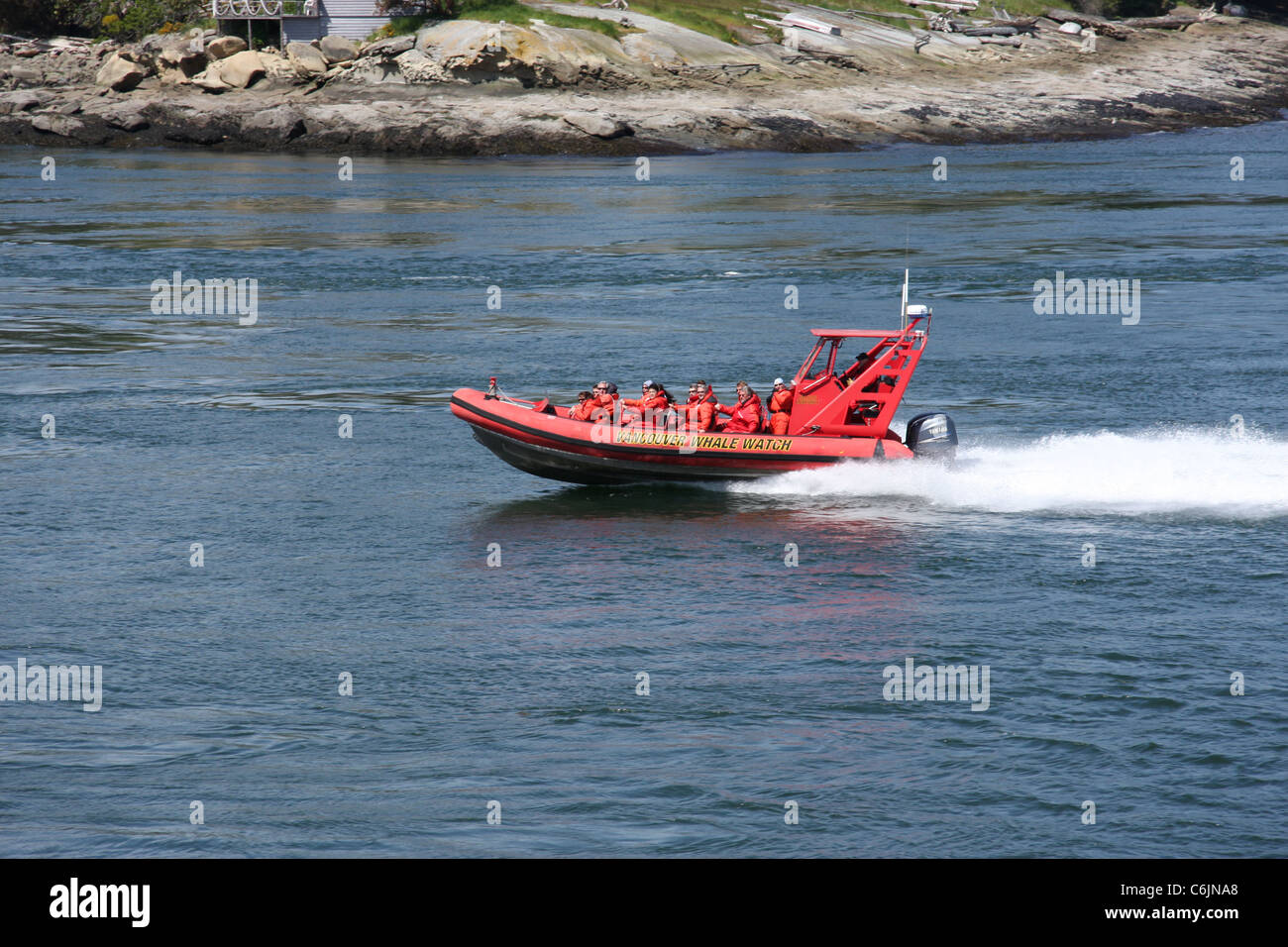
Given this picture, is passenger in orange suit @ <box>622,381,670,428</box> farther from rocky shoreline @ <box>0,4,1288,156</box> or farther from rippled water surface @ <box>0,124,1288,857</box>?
rocky shoreline @ <box>0,4,1288,156</box>

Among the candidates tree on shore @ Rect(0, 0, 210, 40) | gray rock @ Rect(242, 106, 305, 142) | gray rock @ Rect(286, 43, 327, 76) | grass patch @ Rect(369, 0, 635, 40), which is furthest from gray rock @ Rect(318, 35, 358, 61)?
tree on shore @ Rect(0, 0, 210, 40)

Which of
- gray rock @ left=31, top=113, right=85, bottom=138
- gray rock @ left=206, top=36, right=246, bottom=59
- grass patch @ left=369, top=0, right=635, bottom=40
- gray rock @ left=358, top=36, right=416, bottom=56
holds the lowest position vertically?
gray rock @ left=31, top=113, right=85, bottom=138

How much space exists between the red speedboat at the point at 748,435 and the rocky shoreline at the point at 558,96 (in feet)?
167

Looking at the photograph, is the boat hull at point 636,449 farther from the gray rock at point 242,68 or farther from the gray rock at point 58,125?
the gray rock at point 58,125

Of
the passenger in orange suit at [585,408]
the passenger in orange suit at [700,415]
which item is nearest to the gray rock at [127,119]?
the passenger in orange suit at [585,408]

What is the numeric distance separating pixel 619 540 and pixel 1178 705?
7.88 m

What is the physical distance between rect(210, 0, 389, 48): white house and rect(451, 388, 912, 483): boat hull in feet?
199

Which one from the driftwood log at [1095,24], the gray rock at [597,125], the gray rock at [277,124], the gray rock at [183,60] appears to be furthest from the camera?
the driftwood log at [1095,24]

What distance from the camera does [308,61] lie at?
243 ft

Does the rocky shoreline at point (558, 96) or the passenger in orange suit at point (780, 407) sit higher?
the rocky shoreline at point (558, 96)

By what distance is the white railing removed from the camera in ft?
249

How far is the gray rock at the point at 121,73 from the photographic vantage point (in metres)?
76.9

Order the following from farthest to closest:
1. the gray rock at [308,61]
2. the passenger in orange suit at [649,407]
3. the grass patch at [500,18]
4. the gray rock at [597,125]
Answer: the grass patch at [500,18], the gray rock at [308,61], the gray rock at [597,125], the passenger in orange suit at [649,407]

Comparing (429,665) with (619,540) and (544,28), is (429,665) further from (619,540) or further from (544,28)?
(544,28)
